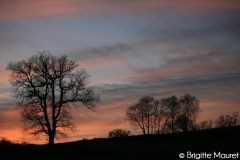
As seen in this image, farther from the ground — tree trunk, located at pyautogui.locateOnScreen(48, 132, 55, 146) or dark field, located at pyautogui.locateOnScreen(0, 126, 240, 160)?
tree trunk, located at pyautogui.locateOnScreen(48, 132, 55, 146)

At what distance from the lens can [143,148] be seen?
151 ft

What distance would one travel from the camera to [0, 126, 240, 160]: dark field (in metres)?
38.4

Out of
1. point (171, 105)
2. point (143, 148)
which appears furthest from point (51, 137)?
point (171, 105)

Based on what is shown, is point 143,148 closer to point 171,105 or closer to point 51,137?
point 51,137

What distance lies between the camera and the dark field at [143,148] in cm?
3844

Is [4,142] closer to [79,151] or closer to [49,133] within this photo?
[49,133]

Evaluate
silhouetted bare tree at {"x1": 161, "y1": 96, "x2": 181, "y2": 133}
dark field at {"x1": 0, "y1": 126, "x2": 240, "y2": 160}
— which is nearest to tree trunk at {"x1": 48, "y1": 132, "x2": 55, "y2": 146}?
dark field at {"x1": 0, "y1": 126, "x2": 240, "y2": 160}

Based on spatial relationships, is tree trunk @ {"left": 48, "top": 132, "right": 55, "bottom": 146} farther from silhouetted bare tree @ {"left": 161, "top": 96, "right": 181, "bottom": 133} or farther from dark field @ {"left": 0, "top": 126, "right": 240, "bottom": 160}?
silhouetted bare tree @ {"left": 161, "top": 96, "right": 181, "bottom": 133}

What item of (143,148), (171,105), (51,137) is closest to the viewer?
(143,148)

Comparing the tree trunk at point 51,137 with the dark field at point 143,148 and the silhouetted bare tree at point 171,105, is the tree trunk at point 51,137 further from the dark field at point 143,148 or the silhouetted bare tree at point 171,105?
the silhouetted bare tree at point 171,105

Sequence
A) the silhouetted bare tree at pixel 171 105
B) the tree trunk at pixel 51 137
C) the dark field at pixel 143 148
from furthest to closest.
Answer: the silhouetted bare tree at pixel 171 105 → the tree trunk at pixel 51 137 → the dark field at pixel 143 148

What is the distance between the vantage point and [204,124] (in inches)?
4156

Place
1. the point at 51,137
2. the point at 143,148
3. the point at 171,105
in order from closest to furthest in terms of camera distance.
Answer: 1. the point at 143,148
2. the point at 51,137
3. the point at 171,105

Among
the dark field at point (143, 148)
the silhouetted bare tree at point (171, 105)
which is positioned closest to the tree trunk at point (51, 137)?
the dark field at point (143, 148)
